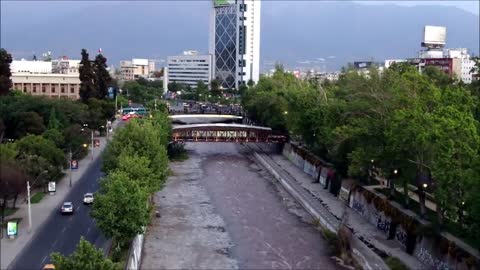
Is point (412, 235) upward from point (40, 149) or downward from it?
downward

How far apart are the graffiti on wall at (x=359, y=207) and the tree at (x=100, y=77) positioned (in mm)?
48739

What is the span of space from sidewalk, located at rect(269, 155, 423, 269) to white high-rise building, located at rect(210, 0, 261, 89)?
375 feet

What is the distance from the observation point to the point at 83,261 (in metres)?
19.7

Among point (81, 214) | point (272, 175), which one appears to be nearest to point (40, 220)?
point (81, 214)

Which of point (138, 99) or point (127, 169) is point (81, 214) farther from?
point (138, 99)

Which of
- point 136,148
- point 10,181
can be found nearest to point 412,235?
point 136,148

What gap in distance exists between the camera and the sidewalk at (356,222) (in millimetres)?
32250

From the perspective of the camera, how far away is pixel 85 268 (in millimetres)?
19531

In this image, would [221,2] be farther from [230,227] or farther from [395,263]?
[395,263]

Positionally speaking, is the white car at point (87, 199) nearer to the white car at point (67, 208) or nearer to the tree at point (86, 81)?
the white car at point (67, 208)

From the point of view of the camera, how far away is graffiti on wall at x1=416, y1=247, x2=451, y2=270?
29.1 m

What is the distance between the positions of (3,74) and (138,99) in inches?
2984

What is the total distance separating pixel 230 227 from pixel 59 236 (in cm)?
1018

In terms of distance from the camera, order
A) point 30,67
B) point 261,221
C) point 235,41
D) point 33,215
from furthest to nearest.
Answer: point 235,41 < point 30,67 < point 261,221 < point 33,215
